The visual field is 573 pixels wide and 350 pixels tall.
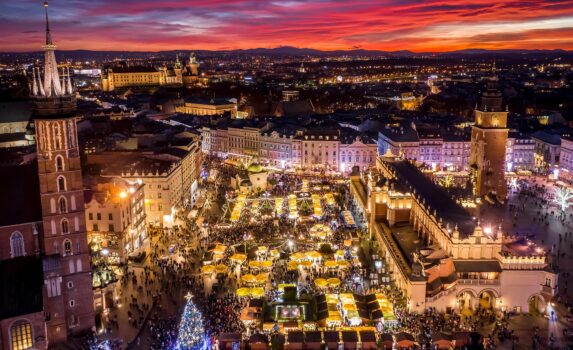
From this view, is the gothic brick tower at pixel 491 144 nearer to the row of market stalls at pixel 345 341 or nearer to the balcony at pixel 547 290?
the balcony at pixel 547 290

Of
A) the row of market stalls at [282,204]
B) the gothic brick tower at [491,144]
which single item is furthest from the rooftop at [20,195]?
the gothic brick tower at [491,144]

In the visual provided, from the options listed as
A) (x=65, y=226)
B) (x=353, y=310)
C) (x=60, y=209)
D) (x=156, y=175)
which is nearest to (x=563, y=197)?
(x=353, y=310)

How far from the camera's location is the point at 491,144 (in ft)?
276

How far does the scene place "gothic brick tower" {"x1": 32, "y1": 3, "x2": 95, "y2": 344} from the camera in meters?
41.1

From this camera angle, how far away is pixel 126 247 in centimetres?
5700

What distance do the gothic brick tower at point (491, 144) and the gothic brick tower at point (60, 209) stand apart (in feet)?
195

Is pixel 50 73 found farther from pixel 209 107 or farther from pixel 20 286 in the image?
pixel 209 107

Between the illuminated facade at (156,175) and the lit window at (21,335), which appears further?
the illuminated facade at (156,175)

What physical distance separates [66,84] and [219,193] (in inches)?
1892

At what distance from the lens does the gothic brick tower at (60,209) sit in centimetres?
4112

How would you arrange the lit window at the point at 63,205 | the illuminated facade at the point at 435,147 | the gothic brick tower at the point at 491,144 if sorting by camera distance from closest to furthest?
1. the lit window at the point at 63,205
2. the gothic brick tower at the point at 491,144
3. the illuminated facade at the point at 435,147

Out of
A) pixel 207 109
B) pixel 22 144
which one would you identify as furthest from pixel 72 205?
pixel 207 109

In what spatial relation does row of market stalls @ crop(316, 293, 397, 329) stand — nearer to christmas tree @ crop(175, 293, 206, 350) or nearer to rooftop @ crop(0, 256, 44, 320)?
christmas tree @ crop(175, 293, 206, 350)

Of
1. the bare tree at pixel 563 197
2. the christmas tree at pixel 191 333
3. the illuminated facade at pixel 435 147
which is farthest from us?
the illuminated facade at pixel 435 147
